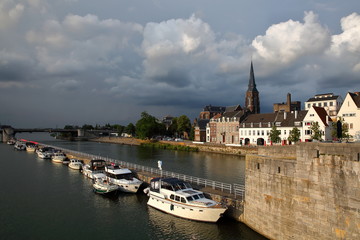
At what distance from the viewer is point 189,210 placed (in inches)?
932

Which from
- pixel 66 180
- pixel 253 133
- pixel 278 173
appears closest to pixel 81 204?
pixel 66 180

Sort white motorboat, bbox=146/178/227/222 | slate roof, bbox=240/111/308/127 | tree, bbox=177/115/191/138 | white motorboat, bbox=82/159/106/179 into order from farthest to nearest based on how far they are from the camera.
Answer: tree, bbox=177/115/191/138 < slate roof, bbox=240/111/308/127 < white motorboat, bbox=82/159/106/179 < white motorboat, bbox=146/178/227/222

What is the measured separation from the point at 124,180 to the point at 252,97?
4095 inches

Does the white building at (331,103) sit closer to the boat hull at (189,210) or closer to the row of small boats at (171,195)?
the row of small boats at (171,195)

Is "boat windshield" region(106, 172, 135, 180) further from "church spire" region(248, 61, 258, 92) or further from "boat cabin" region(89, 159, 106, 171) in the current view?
"church spire" region(248, 61, 258, 92)

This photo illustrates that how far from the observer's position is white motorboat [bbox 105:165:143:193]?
109 ft

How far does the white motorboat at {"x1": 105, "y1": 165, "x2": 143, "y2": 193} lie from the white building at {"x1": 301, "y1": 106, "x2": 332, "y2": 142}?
4688 cm

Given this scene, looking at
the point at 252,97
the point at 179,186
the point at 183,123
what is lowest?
the point at 179,186

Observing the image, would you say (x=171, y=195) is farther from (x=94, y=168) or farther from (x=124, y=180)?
(x=94, y=168)

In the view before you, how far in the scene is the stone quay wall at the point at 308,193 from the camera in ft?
46.9

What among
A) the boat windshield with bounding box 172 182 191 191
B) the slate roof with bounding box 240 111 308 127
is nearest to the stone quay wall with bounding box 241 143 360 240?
the boat windshield with bounding box 172 182 191 191

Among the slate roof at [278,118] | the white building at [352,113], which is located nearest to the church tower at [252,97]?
the slate roof at [278,118]

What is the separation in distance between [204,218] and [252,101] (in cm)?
11087

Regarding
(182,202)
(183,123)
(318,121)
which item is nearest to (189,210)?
(182,202)
